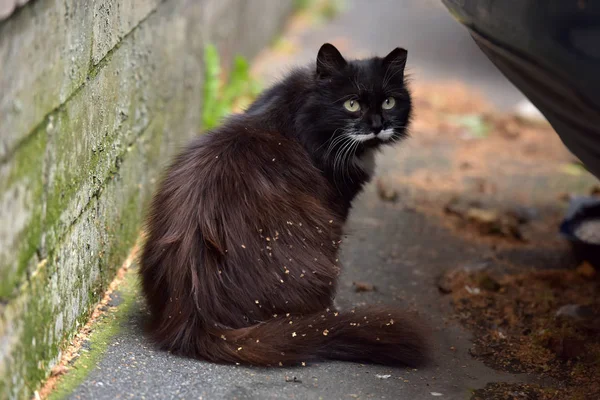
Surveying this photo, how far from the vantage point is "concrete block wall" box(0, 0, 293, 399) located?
1.97 m

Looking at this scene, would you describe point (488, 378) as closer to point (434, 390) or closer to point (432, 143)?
point (434, 390)

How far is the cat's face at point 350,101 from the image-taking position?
2961 millimetres

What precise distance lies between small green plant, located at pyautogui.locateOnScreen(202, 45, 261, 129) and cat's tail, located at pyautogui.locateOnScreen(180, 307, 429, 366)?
6.93 feet

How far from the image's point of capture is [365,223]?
14.3 feet

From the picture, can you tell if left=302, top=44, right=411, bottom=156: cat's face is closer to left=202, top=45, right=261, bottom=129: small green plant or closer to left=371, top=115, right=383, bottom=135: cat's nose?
left=371, top=115, right=383, bottom=135: cat's nose

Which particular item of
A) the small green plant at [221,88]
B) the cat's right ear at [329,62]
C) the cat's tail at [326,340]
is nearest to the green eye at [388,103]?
the cat's right ear at [329,62]

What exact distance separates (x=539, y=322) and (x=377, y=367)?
97 centimetres

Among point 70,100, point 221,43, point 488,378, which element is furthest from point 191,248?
point 221,43

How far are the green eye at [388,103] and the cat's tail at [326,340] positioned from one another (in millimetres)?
838

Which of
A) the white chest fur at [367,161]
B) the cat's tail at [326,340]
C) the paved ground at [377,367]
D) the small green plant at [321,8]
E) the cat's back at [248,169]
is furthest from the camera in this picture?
the small green plant at [321,8]

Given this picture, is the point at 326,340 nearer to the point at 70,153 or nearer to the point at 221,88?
the point at 70,153

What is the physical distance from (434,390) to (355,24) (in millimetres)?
6964

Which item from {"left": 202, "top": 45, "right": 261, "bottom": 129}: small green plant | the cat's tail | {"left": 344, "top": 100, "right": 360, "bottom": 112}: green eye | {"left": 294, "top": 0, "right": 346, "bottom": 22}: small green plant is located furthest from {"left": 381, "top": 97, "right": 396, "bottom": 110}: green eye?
{"left": 294, "top": 0, "right": 346, "bottom": 22}: small green plant

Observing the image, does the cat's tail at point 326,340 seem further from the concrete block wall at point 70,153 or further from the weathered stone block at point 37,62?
the weathered stone block at point 37,62
